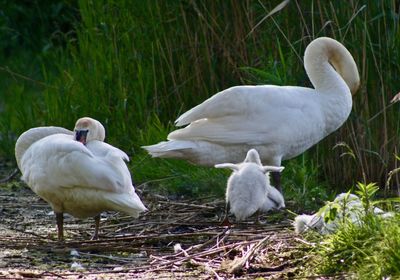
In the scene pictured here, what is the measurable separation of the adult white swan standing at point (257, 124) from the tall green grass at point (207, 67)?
0.49m

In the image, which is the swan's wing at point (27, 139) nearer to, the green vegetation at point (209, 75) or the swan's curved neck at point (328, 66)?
the green vegetation at point (209, 75)

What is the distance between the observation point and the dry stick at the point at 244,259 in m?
5.89

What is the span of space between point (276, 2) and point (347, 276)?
4421 millimetres

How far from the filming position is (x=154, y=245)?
7.14m

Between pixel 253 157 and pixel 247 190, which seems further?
pixel 253 157

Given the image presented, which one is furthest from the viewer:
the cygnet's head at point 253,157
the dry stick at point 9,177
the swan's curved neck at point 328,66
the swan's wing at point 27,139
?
the dry stick at point 9,177

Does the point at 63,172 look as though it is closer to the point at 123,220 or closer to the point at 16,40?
the point at 123,220

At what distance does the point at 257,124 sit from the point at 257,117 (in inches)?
2.2

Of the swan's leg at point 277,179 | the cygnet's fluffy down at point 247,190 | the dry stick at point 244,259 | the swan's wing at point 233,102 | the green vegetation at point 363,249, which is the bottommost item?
the swan's leg at point 277,179

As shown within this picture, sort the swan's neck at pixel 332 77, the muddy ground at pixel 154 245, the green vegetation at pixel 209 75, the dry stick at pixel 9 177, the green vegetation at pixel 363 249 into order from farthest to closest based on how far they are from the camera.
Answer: the dry stick at pixel 9 177 < the green vegetation at pixel 209 75 < the swan's neck at pixel 332 77 < the muddy ground at pixel 154 245 < the green vegetation at pixel 363 249

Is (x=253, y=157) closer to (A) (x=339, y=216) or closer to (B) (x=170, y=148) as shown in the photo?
(B) (x=170, y=148)

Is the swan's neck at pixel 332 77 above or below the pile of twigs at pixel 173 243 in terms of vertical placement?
above

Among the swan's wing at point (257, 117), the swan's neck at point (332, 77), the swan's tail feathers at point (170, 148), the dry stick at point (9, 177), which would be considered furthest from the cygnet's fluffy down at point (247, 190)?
the dry stick at point (9, 177)

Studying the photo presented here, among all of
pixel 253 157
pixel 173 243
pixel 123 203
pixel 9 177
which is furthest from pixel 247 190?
pixel 9 177
